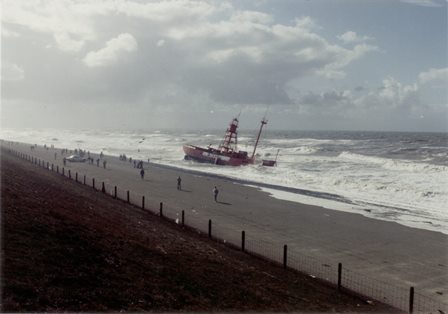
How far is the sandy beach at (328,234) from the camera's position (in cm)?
1683

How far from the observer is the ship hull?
2827 inches

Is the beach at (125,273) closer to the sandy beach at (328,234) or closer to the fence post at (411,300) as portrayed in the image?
the fence post at (411,300)

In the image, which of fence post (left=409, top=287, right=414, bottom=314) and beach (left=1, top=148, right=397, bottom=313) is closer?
beach (left=1, top=148, right=397, bottom=313)

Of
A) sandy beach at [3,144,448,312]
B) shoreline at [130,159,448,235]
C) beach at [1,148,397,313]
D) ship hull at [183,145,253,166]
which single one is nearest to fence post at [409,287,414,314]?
beach at [1,148,397,313]

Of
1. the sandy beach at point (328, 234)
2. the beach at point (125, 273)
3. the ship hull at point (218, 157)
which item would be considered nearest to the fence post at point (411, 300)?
the beach at point (125, 273)

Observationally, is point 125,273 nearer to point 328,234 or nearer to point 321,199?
point 328,234

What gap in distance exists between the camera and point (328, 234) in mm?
22641

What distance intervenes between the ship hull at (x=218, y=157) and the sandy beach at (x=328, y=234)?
34.3m

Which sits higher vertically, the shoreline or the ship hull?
the ship hull

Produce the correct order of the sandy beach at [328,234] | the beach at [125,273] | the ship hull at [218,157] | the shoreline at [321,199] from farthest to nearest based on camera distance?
1. the ship hull at [218,157]
2. the shoreline at [321,199]
3. the sandy beach at [328,234]
4. the beach at [125,273]

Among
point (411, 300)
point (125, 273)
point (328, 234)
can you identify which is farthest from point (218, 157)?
point (125, 273)

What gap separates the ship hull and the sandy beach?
34268 mm

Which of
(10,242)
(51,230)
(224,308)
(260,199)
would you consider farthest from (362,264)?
(260,199)

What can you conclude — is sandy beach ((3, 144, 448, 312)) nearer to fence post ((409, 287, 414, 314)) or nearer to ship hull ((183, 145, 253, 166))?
fence post ((409, 287, 414, 314))
